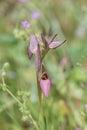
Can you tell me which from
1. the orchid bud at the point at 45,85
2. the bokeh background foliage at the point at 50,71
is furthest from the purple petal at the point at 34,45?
the bokeh background foliage at the point at 50,71

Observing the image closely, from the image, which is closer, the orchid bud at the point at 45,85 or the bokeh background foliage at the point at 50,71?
the orchid bud at the point at 45,85

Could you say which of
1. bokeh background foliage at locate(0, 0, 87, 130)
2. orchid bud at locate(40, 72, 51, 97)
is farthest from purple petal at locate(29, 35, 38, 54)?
bokeh background foliage at locate(0, 0, 87, 130)

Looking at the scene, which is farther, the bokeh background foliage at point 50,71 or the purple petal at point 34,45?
the bokeh background foliage at point 50,71

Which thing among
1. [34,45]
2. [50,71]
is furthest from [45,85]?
[50,71]

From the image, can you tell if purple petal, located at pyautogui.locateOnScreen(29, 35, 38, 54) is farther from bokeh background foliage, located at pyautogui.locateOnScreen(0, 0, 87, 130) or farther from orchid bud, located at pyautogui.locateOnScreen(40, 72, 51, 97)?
bokeh background foliage, located at pyautogui.locateOnScreen(0, 0, 87, 130)

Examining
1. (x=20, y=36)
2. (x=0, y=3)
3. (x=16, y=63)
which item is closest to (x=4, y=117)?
(x=20, y=36)

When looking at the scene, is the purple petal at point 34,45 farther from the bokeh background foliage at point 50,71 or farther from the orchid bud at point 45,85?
the bokeh background foliage at point 50,71

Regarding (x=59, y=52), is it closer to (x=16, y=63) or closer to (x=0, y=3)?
(x=16, y=63)

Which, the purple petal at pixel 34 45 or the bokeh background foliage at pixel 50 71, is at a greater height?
the purple petal at pixel 34 45

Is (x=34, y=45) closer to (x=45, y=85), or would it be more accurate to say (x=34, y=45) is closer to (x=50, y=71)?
(x=45, y=85)

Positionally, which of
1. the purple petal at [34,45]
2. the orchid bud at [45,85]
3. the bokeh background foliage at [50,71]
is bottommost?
the bokeh background foliage at [50,71]
